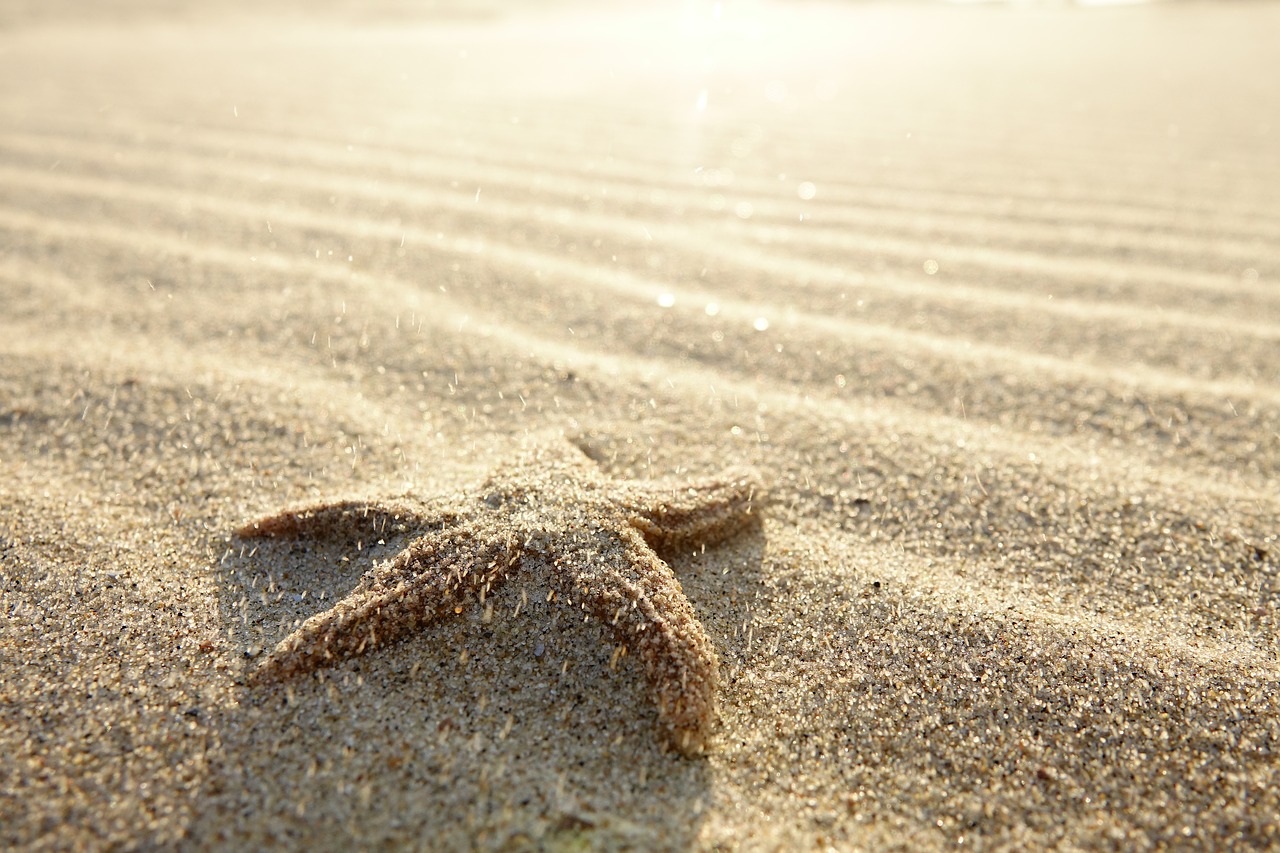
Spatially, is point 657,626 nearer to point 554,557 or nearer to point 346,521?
point 554,557

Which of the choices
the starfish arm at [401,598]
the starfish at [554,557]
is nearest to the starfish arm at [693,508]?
the starfish at [554,557]

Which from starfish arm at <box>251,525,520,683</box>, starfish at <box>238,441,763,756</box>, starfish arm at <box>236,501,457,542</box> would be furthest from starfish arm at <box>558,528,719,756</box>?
starfish arm at <box>236,501,457,542</box>

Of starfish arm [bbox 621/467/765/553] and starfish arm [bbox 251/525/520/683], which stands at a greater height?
starfish arm [bbox 621/467/765/553]

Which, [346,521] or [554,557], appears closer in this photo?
[554,557]

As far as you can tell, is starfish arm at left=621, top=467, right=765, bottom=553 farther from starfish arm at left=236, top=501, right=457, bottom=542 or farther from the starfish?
starfish arm at left=236, top=501, right=457, bottom=542

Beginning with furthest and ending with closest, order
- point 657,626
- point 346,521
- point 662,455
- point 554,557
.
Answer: point 662,455, point 346,521, point 554,557, point 657,626

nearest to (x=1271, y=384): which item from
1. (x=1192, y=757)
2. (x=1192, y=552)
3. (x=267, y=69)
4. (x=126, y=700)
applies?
(x=1192, y=552)

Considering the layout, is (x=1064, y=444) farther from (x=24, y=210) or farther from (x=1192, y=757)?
(x=24, y=210)

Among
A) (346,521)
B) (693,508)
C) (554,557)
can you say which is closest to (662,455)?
(693,508)
